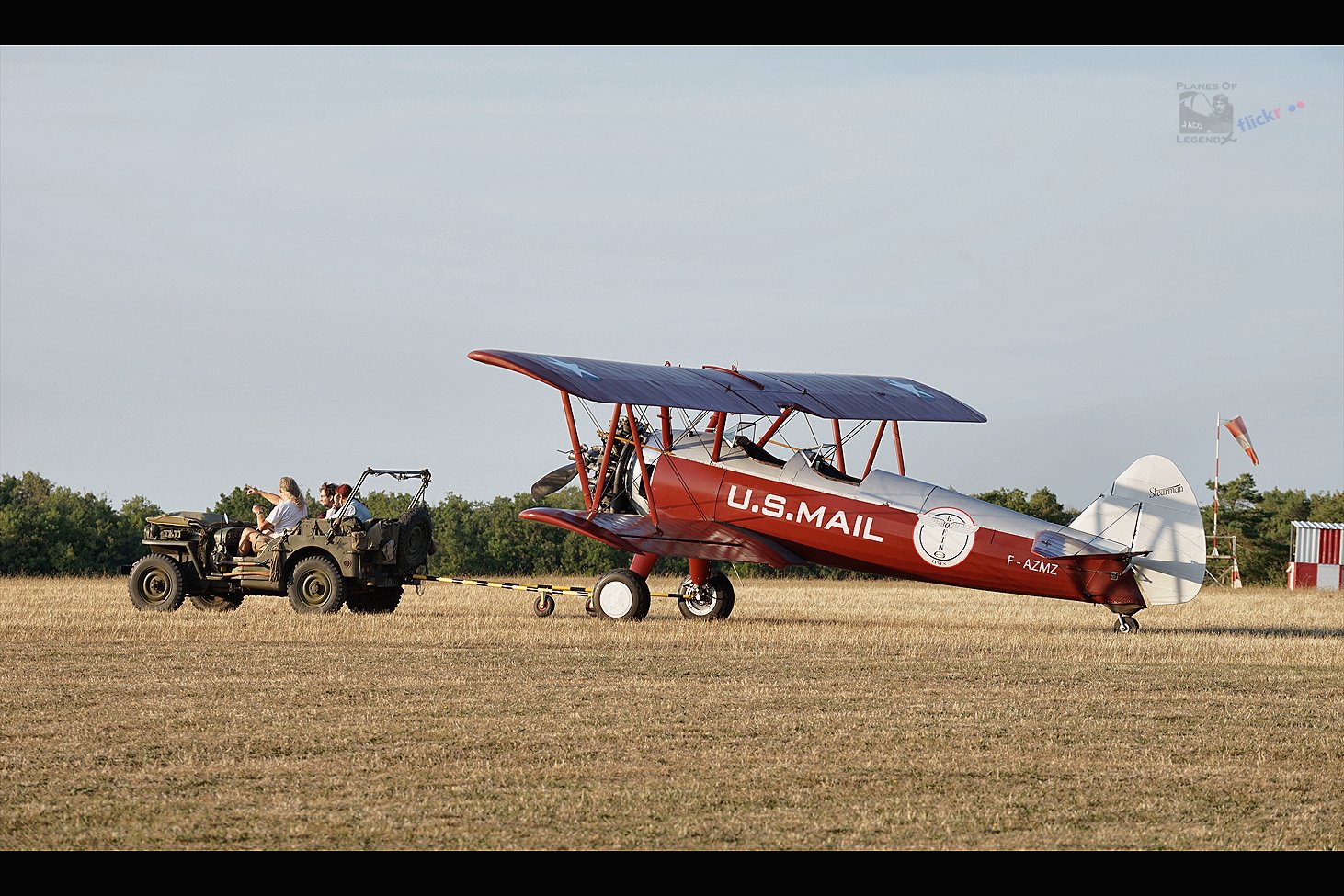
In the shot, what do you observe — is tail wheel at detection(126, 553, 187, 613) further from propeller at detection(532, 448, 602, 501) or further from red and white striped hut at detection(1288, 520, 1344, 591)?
red and white striped hut at detection(1288, 520, 1344, 591)

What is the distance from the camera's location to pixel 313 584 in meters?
17.1

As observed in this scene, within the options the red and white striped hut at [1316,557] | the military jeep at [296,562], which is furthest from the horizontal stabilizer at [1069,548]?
the red and white striped hut at [1316,557]

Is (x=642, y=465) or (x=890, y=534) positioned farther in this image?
(x=642, y=465)

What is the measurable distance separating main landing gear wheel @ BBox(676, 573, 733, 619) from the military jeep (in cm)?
307

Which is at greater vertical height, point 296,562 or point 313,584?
point 296,562

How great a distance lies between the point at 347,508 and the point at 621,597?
3247mm

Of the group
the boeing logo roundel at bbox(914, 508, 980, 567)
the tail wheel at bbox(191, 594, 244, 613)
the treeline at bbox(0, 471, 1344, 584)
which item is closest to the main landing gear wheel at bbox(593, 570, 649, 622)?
the boeing logo roundel at bbox(914, 508, 980, 567)

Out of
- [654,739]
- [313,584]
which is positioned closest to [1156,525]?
[313,584]

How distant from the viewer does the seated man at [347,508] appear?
1730 centimetres

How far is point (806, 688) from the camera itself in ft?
35.0

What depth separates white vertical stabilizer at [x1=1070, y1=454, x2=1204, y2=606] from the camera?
1577 cm

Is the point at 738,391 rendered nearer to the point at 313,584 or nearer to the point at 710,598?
the point at 710,598

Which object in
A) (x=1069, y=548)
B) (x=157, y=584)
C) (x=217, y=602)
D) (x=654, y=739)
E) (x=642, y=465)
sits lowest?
(x=654, y=739)

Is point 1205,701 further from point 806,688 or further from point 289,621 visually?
point 289,621
